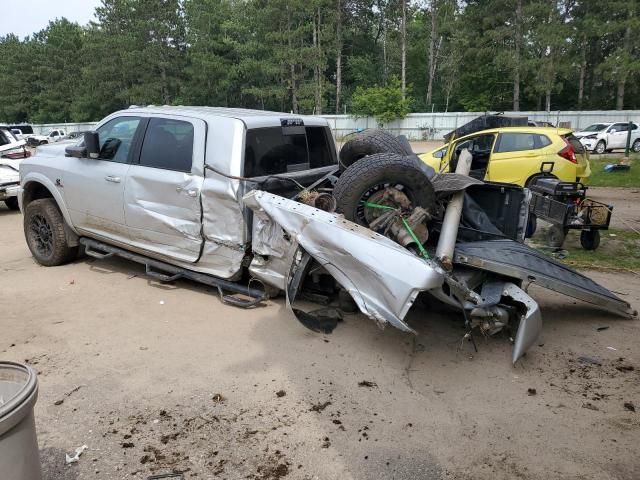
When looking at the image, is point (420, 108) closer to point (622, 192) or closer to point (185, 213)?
point (622, 192)

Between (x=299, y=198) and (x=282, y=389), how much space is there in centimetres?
172

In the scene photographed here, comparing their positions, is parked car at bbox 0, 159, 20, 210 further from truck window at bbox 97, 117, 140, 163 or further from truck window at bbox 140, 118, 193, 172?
truck window at bbox 140, 118, 193, 172

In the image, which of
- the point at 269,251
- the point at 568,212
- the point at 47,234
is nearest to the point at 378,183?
the point at 269,251

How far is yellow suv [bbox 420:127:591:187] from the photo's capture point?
984 centimetres

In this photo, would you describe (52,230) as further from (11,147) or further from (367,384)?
(11,147)

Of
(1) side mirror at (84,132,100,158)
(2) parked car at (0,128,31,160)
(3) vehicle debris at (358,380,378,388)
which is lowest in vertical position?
(3) vehicle debris at (358,380,378,388)

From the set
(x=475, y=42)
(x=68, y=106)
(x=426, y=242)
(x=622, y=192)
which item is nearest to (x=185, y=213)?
(x=426, y=242)

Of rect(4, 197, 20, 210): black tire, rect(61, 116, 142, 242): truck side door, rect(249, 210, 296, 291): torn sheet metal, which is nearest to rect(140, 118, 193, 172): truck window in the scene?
rect(61, 116, 142, 242): truck side door

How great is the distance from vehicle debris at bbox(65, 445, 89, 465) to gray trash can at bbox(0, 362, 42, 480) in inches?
33.3

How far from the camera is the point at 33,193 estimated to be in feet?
21.2

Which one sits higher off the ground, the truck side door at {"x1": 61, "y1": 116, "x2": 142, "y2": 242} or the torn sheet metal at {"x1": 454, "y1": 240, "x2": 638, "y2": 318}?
the truck side door at {"x1": 61, "y1": 116, "x2": 142, "y2": 242}

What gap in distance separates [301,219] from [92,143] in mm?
2822

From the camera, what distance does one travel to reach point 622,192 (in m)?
12.5

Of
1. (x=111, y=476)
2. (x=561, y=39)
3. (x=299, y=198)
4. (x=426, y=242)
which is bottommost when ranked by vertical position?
(x=111, y=476)
